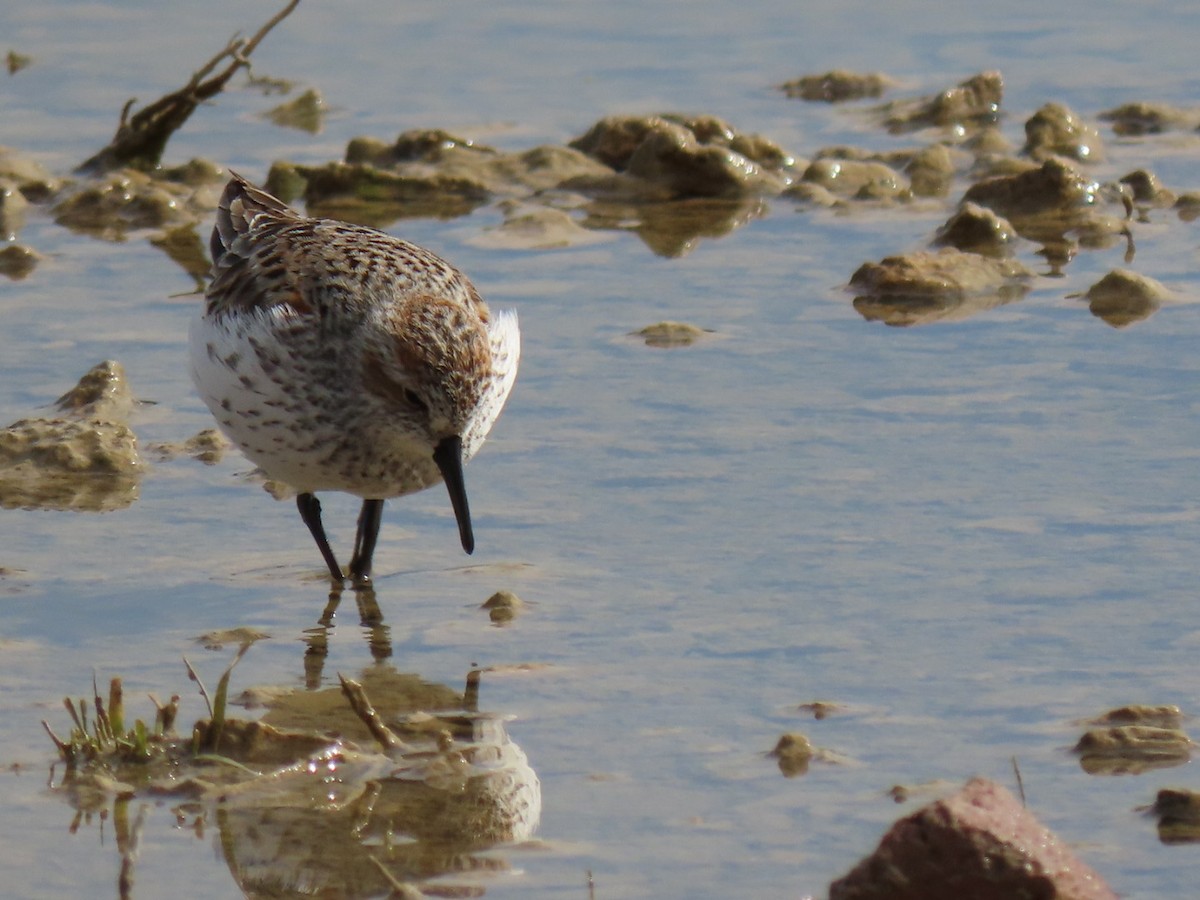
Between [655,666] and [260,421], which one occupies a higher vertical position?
[260,421]

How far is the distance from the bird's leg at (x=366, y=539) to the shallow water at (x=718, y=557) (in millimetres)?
129

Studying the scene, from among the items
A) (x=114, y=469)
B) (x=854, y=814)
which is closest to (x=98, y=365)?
(x=114, y=469)

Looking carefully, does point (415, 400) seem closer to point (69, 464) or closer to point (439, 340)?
point (439, 340)

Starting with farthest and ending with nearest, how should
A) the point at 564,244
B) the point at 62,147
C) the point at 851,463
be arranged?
the point at 62,147 < the point at 564,244 < the point at 851,463

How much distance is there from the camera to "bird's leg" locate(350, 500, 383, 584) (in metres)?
7.22

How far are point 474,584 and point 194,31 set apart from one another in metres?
8.74

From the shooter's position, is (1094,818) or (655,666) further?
(655,666)

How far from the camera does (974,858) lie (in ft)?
14.4

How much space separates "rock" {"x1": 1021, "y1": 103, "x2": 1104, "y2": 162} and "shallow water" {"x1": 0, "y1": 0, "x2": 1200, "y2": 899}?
6.2 inches

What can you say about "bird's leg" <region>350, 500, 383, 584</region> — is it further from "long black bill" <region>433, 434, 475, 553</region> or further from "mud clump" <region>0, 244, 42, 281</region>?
"mud clump" <region>0, 244, 42, 281</region>

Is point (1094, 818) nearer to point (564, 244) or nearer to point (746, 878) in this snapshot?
point (746, 878)

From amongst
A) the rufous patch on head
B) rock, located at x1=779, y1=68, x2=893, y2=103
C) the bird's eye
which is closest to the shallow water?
the bird's eye

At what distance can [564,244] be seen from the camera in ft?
35.2

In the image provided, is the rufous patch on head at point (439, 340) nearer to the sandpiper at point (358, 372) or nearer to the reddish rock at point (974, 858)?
the sandpiper at point (358, 372)
